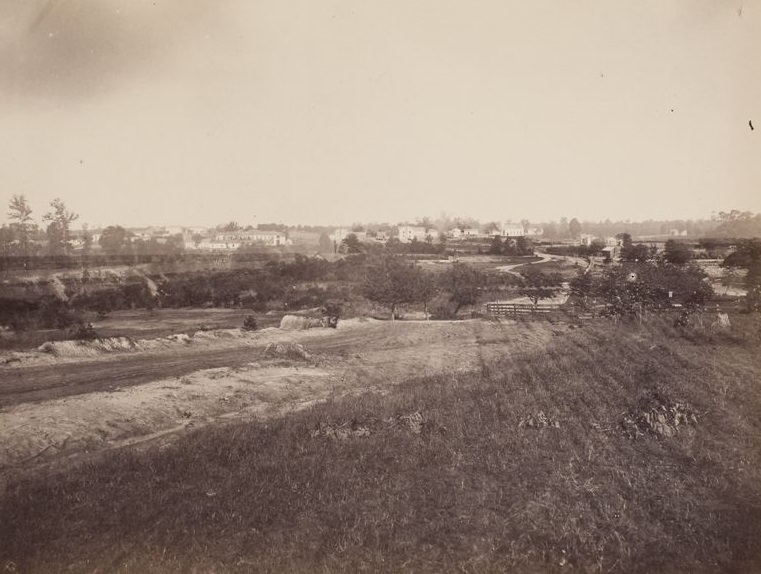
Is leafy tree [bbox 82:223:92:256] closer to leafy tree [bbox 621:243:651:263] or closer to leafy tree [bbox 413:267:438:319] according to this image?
leafy tree [bbox 413:267:438:319]

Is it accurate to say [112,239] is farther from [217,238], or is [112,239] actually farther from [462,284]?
[462,284]

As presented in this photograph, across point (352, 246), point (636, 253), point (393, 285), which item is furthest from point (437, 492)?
point (352, 246)

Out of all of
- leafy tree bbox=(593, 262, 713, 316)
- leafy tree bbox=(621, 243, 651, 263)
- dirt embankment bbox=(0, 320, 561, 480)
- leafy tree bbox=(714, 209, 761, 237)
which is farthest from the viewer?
leafy tree bbox=(621, 243, 651, 263)

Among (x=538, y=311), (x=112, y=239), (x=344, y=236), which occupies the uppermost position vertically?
(x=112, y=239)

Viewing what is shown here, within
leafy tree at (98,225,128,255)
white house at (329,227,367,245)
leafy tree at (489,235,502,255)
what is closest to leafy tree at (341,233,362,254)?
leafy tree at (489,235,502,255)

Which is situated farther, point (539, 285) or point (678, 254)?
point (539, 285)

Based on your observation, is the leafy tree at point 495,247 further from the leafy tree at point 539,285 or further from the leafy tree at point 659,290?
the leafy tree at point 659,290

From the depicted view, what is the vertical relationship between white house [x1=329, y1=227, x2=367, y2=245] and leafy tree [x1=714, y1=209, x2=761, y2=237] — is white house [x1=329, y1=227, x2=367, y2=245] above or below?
below
